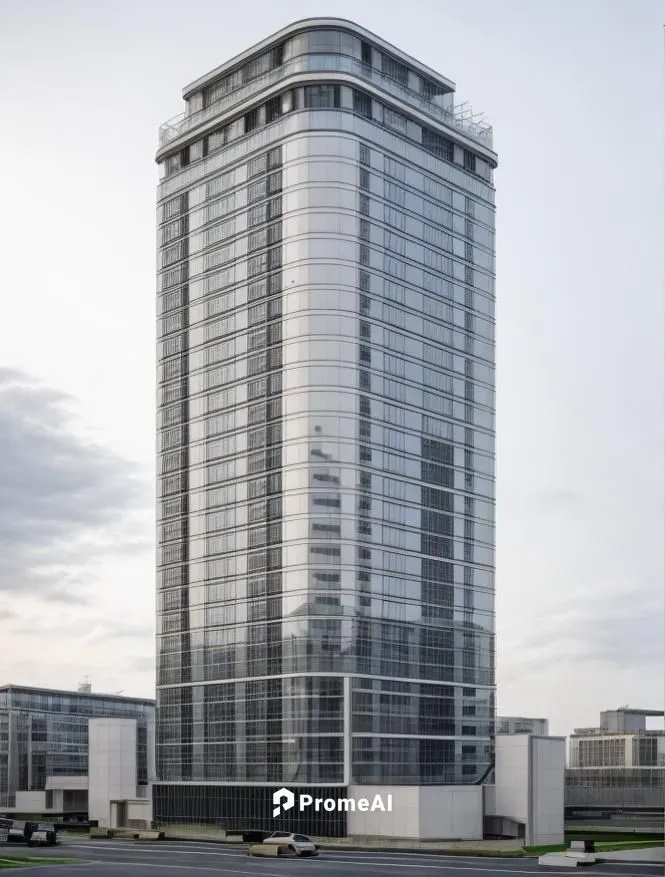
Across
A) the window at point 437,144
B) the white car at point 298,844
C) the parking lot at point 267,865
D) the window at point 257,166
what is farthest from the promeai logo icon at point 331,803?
the window at point 437,144

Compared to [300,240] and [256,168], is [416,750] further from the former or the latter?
[256,168]

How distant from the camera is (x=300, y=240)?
162 meters

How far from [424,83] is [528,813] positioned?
311ft

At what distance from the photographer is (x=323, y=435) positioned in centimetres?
15812

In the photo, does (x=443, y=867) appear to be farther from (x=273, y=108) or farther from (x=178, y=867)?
(x=273, y=108)

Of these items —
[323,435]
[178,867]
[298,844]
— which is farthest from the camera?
[323,435]

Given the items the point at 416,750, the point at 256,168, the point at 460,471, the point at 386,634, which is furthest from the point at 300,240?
the point at 416,750

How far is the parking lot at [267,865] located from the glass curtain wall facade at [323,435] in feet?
98.4

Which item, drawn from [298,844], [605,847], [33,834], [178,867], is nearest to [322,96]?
[298,844]

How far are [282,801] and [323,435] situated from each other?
137 feet

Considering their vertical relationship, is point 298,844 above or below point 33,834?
above

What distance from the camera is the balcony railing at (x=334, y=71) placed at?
167250 millimetres

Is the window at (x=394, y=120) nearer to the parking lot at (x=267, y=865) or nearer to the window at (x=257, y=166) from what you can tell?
the window at (x=257, y=166)

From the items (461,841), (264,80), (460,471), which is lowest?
(461,841)
